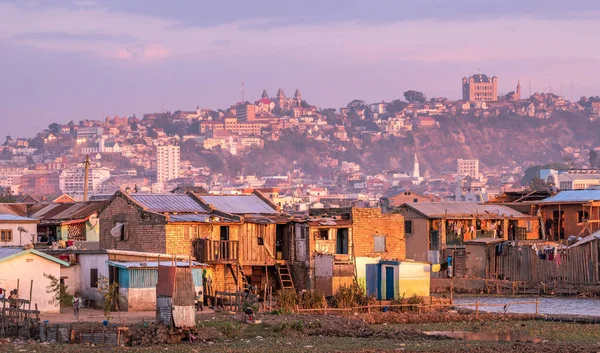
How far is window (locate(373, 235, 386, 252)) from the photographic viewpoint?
117 feet

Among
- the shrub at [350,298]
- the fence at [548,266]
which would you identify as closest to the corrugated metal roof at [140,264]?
the shrub at [350,298]

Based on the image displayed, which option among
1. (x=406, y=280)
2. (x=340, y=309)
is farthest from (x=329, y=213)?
(x=340, y=309)

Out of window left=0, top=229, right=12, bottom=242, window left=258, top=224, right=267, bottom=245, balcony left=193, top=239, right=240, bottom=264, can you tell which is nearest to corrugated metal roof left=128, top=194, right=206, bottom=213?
window left=258, top=224, right=267, bottom=245

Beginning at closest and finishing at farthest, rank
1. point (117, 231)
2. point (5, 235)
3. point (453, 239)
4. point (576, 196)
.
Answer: point (117, 231) < point (5, 235) < point (453, 239) < point (576, 196)

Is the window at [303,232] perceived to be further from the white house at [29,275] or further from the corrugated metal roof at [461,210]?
the corrugated metal roof at [461,210]

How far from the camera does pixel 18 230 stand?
3847cm

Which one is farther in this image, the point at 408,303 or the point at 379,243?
the point at 379,243

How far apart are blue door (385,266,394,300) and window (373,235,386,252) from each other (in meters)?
2.53

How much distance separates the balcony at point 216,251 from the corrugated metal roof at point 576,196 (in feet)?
50.9

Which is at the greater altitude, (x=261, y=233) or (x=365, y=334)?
(x=261, y=233)

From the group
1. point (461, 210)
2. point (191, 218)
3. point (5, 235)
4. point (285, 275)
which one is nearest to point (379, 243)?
point (285, 275)

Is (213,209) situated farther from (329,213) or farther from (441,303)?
(441,303)

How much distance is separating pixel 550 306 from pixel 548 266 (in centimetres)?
395

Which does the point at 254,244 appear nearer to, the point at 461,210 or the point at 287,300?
the point at 287,300
